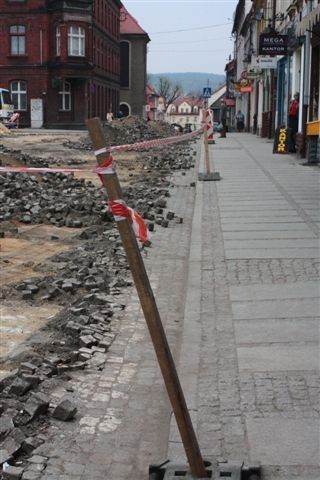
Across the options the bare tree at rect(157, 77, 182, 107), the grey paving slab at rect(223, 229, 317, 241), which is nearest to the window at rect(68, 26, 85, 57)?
the grey paving slab at rect(223, 229, 317, 241)

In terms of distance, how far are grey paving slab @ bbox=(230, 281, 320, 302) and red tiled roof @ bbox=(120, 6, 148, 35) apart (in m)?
84.8

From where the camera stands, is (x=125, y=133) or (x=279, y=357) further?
(x=125, y=133)

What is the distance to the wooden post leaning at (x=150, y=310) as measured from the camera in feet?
11.6

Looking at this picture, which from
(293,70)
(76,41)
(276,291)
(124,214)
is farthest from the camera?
(76,41)

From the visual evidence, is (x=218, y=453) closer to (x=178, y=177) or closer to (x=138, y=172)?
(x=178, y=177)

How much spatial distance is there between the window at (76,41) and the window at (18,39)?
3.68m

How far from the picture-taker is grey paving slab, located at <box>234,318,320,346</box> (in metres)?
5.81

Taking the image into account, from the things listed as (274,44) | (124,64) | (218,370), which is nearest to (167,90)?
(124,64)

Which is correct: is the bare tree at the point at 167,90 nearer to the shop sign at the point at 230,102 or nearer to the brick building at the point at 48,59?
the shop sign at the point at 230,102

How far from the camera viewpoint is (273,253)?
8992 mm

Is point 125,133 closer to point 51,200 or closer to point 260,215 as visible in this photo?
point 51,200

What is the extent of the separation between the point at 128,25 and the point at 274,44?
66503 mm

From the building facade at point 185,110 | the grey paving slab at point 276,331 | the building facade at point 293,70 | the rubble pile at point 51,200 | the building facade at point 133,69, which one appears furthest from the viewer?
the building facade at point 185,110

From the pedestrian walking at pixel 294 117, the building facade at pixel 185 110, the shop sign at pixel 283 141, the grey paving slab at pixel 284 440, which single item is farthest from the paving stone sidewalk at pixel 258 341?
the building facade at pixel 185 110
